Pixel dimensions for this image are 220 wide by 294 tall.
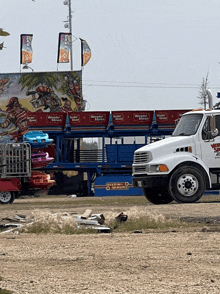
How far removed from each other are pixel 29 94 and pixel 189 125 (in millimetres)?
28641

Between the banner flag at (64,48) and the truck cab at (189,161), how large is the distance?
122 feet

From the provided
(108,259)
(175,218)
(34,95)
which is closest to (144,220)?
(175,218)

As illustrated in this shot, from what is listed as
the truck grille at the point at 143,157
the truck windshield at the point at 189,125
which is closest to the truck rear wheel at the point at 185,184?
the truck grille at the point at 143,157

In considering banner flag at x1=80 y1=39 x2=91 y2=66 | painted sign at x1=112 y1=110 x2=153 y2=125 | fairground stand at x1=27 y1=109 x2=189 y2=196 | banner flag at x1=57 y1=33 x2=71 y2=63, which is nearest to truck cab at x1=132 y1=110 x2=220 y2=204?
fairground stand at x1=27 y1=109 x2=189 y2=196

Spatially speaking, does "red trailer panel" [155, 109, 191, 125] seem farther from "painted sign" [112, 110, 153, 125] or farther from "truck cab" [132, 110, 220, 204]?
"truck cab" [132, 110, 220, 204]

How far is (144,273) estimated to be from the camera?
6137 millimetres

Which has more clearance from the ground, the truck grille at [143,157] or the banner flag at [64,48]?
the banner flag at [64,48]

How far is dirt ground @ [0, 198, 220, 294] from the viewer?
559 centimetres

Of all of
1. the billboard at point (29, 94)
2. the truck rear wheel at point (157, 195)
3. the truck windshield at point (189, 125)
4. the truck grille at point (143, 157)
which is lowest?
the truck rear wheel at point (157, 195)

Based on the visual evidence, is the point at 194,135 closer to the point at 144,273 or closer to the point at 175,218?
the point at 175,218

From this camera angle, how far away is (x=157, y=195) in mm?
17922

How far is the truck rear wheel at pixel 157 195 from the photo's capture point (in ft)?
58.0

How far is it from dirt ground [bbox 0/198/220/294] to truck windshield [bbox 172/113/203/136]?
23.4 ft

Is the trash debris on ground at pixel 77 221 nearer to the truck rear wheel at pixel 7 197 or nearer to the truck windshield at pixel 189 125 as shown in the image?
the truck windshield at pixel 189 125
